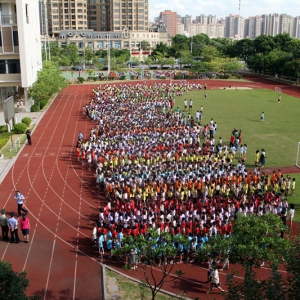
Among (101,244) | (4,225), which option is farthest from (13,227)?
(101,244)

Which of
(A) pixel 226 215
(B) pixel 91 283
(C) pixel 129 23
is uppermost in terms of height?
(C) pixel 129 23

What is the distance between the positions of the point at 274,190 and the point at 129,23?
337 ft

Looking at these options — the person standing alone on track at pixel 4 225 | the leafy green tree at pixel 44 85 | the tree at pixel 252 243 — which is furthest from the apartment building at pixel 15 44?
the tree at pixel 252 243

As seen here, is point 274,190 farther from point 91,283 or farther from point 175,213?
point 91,283

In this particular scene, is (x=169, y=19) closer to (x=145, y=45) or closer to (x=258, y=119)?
(x=145, y=45)

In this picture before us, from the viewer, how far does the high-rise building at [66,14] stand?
109 meters

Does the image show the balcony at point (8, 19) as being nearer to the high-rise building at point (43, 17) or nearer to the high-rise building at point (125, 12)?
the high-rise building at point (43, 17)

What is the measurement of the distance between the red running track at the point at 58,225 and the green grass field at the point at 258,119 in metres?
8.13

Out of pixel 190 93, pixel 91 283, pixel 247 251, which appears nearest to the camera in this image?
pixel 247 251

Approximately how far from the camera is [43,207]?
53.9 feet

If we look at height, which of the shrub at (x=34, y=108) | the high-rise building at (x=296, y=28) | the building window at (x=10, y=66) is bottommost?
the shrub at (x=34, y=108)

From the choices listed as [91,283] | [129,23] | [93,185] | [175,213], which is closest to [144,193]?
[175,213]

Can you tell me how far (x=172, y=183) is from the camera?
17188 mm

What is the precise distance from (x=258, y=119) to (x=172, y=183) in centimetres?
1859
